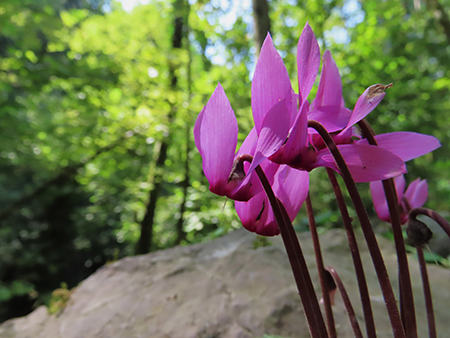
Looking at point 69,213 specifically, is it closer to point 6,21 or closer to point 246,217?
point 6,21

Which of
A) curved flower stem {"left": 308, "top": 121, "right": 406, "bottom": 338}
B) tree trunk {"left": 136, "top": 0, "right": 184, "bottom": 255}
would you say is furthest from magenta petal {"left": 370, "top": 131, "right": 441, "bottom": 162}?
tree trunk {"left": 136, "top": 0, "right": 184, "bottom": 255}

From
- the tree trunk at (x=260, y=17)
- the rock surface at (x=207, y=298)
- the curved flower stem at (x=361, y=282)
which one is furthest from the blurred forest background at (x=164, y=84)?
the curved flower stem at (x=361, y=282)

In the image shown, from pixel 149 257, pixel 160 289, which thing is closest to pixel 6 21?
pixel 149 257

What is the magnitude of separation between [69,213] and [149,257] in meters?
6.74

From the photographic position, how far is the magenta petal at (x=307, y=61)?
0.37 meters

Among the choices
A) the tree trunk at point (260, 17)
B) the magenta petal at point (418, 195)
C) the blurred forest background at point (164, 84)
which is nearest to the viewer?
the magenta petal at point (418, 195)

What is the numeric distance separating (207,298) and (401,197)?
3.53 ft

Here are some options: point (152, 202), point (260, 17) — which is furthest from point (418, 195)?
point (152, 202)

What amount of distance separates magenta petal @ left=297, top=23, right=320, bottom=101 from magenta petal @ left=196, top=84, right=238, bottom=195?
11 centimetres

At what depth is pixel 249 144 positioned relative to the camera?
0.44 metres

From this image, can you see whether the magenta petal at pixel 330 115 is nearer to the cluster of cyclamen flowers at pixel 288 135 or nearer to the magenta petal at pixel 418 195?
the cluster of cyclamen flowers at pixel 288 135

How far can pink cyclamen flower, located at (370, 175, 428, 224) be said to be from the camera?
575 millimetres

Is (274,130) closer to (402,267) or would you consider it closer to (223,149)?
(223,149)

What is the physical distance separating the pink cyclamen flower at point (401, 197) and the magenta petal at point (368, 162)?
220 millimetres
